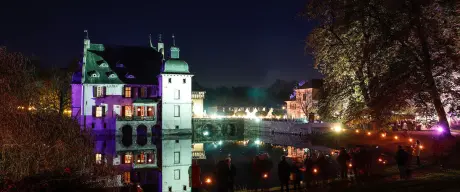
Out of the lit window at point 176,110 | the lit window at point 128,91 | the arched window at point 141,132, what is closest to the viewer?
the arched window at point 141,132

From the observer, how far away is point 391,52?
24.1m

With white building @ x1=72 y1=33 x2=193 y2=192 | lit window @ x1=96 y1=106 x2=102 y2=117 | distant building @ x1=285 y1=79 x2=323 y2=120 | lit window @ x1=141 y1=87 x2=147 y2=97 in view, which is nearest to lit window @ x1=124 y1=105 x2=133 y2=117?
white building @ x1=72 y1=33 x2=193 y2=192

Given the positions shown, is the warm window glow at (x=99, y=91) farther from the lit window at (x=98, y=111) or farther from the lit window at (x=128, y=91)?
the lit window at (x=128, y=91)

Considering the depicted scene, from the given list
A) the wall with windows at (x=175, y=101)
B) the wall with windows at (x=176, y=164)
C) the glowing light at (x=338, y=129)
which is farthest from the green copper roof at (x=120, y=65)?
the glowing light at (x=338, y=129)

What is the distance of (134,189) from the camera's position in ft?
52.6

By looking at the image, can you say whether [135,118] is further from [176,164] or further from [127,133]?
[176,164]

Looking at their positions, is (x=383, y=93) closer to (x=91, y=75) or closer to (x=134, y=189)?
(x=134, y=189)

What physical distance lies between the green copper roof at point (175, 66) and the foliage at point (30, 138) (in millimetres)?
35959

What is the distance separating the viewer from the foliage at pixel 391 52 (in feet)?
72.3

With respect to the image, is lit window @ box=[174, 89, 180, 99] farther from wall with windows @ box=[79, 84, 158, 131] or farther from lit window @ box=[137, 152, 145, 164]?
lit window @ box=[137, 152, 145, 164]

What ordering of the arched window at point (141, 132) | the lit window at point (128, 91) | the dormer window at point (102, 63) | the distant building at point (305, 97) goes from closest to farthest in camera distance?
1. the arched window at point (141, 132)
2. the dormer window at point (102, 63)
3. the lit window at point (128, 91)
4. the distant building at point (305, 97)

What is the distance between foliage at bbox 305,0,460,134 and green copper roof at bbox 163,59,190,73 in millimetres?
29184

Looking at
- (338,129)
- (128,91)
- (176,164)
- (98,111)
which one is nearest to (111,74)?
(128,91)

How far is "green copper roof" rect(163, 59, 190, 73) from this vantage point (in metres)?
54.3
